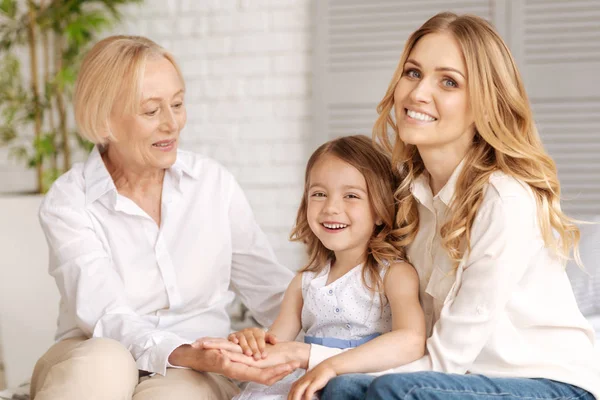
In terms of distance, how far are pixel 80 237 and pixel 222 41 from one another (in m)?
1.86

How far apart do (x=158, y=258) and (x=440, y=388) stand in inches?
35.0

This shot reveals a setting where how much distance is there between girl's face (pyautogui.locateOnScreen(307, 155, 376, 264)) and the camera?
1.73m

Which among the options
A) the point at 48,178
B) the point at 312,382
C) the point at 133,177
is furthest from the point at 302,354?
the point at 48,178

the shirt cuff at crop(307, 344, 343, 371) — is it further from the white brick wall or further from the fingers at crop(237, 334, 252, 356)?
the white brick wall

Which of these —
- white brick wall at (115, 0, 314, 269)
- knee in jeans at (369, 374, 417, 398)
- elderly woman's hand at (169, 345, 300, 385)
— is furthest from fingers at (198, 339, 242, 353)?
white brick wall at (115, 0, 314, 269)

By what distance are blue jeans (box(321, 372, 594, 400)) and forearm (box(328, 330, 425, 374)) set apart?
2.6 inches

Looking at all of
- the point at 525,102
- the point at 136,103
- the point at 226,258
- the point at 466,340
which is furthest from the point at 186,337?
the point at 525,102

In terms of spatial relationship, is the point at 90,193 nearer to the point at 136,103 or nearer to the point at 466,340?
the point at 136,103

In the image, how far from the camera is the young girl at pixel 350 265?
1676 millimetres

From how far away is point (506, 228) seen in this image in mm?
1495

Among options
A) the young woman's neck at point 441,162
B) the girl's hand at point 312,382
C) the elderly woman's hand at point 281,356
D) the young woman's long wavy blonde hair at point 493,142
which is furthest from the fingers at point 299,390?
the young woman's neck at point 441,162

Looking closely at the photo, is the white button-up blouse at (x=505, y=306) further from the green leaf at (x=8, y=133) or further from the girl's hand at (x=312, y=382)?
the green leaf at (x=8, y=133)

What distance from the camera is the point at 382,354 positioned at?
5.07 feet

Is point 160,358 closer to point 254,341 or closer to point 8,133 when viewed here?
point 254,341
